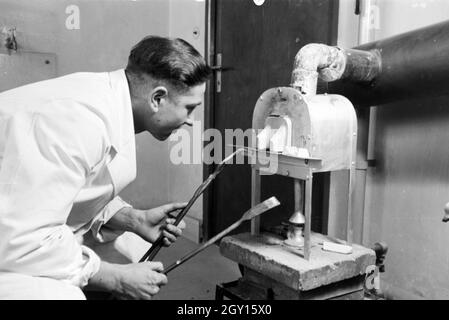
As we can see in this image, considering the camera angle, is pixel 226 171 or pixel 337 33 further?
pixel 226 171

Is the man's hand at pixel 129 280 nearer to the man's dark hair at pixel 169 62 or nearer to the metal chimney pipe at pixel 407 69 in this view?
the man's dark hair at pixel 169 62

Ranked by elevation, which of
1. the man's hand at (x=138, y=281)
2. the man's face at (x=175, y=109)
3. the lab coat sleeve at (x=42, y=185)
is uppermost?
the man's face at (x=175, y=109)

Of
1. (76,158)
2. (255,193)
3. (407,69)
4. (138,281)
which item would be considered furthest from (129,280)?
(407,69)

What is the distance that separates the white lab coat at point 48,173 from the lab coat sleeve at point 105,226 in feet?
0.99

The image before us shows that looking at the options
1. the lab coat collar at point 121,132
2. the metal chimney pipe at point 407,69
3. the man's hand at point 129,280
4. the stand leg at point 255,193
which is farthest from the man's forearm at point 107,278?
the metal chimney pipe at point 407,69

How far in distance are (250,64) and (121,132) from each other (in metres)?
1.28

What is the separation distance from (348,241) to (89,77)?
96 centimetres

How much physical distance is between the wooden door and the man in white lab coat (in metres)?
0.86

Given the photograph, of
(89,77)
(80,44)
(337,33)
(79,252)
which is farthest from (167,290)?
(80,44)

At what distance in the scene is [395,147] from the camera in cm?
154

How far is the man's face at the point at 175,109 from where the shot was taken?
104cm

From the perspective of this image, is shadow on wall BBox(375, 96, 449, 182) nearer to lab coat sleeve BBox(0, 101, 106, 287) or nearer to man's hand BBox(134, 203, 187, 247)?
man's hand BBox(134, 203, 187, 247)

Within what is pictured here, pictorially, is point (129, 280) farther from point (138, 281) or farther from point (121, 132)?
point (121, 132)
